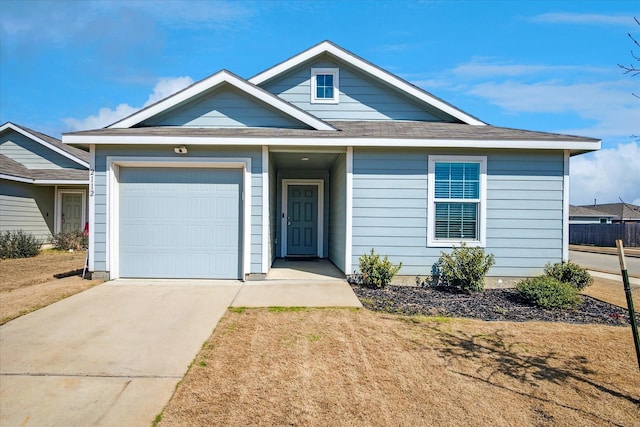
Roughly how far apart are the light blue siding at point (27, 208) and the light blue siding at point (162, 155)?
A: 28.6 feet

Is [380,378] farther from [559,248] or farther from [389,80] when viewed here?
[389,80]

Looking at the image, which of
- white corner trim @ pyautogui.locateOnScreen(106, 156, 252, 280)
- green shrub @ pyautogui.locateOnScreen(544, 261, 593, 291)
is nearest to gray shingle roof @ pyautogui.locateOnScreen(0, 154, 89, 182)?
white corner trim @ pyautogui.locateOnScreen(106, 156, 252, 280)

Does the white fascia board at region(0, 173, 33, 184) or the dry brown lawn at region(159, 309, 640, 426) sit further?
the white fascia board at region(0, 173, 33, 184)

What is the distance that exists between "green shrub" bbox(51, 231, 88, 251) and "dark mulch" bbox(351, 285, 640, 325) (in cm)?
1243

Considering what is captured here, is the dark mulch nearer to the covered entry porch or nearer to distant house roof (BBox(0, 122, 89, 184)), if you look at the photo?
the covered entry porch

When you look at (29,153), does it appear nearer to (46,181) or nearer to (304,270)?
(46,181)

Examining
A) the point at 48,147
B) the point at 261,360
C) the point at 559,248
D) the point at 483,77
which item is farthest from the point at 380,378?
the point at 48,147

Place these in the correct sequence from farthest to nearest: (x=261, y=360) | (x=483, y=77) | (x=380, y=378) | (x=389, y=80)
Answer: (x=483, y=77)
(x=389, y=80)
(x=261, y=360)
(x=380, y=378)

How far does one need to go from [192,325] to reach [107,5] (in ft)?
25.6

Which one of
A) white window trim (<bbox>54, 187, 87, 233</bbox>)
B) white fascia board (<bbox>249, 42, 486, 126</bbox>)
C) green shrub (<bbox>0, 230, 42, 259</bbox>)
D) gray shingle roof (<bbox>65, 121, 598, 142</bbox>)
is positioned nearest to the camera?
gray shingle roof (<bbox>65, 121, 598, 142</bbox>)

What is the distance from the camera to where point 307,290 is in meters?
6.51

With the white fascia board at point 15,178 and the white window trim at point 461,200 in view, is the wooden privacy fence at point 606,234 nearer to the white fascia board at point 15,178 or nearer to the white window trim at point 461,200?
the white window trim at point 461,200

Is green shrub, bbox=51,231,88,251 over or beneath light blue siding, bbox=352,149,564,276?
beneath

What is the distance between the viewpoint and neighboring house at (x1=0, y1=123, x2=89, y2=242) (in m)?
13.8
